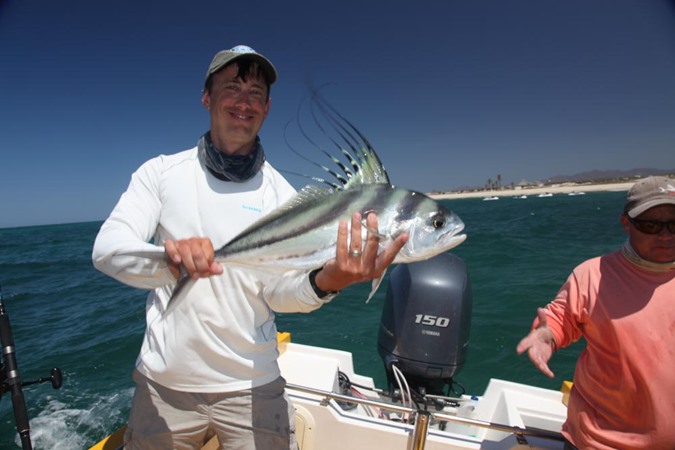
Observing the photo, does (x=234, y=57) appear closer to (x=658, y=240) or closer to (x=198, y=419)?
(x=198, y=419)

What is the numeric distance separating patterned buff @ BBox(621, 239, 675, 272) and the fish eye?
1.41 m

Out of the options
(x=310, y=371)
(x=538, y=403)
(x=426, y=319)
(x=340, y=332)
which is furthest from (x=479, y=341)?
(x=310, y=371)

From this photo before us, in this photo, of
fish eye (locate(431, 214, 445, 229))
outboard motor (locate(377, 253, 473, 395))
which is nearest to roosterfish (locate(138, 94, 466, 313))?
fish eye (locate(431, 214, 445, 229))

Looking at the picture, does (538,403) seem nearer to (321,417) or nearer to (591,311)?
(591,311)

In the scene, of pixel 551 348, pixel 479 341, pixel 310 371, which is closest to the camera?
pixel 551 348

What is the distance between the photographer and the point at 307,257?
215cm

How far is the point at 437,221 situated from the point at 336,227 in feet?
2.00

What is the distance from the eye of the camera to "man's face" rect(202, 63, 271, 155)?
2338 mm

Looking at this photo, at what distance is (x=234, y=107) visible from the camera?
2.33 metres

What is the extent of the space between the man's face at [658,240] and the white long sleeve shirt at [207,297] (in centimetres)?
218

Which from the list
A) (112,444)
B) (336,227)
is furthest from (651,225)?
(112,444)

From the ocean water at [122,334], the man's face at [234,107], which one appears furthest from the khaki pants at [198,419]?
the ocean water at [122,334]

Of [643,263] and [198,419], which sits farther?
[643,263]

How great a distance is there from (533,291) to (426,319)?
9.42m
